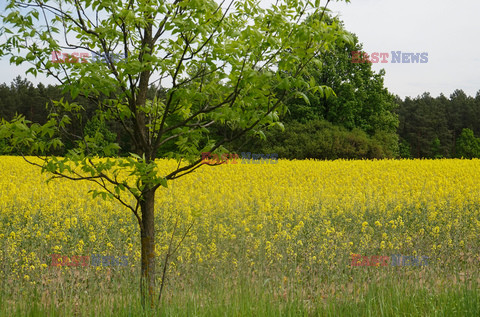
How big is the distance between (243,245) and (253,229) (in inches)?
44.0

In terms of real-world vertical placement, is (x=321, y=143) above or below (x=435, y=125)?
below

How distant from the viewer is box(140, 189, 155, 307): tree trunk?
13.5ft

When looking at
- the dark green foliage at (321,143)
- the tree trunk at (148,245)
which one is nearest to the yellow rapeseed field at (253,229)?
the tree trunk at (148,245)

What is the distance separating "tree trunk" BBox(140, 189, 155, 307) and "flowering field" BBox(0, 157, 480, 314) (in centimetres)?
45

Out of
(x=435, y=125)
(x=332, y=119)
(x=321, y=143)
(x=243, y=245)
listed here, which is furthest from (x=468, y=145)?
(x=243, y=245)

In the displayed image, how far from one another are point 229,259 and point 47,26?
412 cm

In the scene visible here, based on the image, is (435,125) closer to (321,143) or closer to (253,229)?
(321,143)

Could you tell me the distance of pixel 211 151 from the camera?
4125mm

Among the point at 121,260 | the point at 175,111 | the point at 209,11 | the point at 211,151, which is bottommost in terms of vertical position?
the point at 121,260

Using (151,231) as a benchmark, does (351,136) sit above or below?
above

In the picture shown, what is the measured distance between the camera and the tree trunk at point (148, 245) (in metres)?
4.10

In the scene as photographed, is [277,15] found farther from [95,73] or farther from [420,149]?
[420,149]

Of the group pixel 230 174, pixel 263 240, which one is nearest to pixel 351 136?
pixel 230 174

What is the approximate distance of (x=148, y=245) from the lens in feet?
13.5
